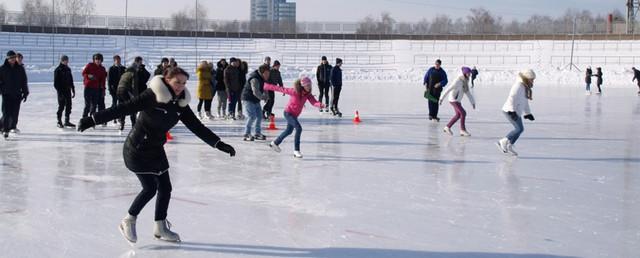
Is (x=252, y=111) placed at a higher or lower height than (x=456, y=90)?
lower

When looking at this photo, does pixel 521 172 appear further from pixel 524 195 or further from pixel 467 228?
pixel 467 228

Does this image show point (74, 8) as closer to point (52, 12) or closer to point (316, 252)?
point (52, 12)

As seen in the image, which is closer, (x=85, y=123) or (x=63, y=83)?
(x=85, y=123)

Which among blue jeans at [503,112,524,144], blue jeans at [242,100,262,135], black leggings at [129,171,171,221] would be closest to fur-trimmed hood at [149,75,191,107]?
black leggings at [129,171,171,221]

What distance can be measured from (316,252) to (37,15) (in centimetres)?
6198

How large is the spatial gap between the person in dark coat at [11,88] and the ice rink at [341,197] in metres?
0.32

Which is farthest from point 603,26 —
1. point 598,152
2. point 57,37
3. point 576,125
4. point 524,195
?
point 524,195

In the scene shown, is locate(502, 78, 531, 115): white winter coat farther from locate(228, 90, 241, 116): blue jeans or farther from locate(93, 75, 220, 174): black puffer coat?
locate(228, 90, 241, 116): blue jeans

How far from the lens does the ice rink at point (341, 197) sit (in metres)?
5.32

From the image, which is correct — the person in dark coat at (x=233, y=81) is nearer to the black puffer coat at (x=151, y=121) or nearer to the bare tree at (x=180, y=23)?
the black puffer coat at (x=151, y=121)

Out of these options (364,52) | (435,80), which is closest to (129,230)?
(435,80)

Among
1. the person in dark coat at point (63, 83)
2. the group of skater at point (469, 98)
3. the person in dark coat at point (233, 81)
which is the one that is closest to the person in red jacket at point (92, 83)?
the person in dark coat at point (63, 83)

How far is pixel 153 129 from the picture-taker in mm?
5105

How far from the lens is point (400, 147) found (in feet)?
37.3
